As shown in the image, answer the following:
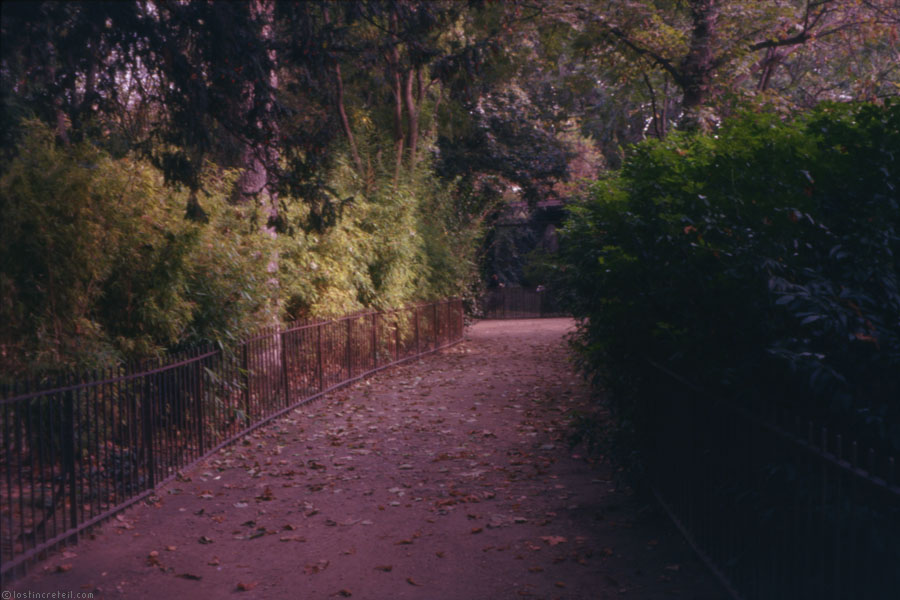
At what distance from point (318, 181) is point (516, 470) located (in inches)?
150

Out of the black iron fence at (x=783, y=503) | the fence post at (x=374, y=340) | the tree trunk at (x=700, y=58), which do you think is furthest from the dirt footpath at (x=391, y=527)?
the tree trunk at (x=700, y=58)

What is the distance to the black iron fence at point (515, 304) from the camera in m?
39.1

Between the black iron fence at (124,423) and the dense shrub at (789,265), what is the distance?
4.43 metres

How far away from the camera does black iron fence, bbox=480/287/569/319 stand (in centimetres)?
3906

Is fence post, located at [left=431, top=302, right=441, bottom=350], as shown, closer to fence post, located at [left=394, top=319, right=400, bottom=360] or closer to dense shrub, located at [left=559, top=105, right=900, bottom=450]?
fence post, located at [left=394, top=319, right=400, bottom=360]

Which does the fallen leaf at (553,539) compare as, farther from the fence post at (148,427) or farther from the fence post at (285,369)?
the fence post at (285,369)

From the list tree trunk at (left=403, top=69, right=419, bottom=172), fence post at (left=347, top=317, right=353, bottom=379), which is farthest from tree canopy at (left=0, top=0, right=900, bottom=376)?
tree trunk at (left=403, top=69, right=419, bottom=172)

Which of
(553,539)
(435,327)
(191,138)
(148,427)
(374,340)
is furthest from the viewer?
(435,327)

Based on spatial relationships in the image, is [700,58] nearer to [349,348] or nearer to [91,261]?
[349,348]

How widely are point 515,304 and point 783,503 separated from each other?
35828mm

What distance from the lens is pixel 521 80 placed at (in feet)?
91.8

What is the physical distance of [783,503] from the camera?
12.7 ft

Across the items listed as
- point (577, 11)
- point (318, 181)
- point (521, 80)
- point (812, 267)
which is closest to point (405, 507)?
point (318, 181)

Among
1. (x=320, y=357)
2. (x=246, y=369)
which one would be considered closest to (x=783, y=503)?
(x=246, y=369)
